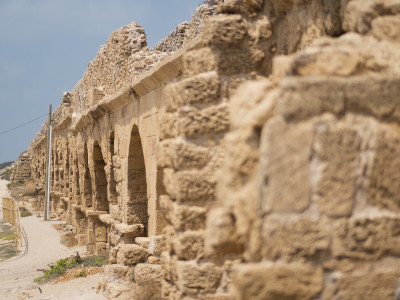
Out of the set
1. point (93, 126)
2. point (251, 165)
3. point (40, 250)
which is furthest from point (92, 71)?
point (251, 165)

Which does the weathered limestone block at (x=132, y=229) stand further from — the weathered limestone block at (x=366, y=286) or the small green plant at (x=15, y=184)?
the small green plant at (x=15, y=184)

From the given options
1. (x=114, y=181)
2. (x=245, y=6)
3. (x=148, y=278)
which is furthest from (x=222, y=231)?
(x=114, y=181)

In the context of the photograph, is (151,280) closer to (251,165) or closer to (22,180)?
(251,165)

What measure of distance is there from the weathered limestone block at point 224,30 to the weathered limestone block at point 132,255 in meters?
4.65

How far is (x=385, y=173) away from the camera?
1788 millimetres

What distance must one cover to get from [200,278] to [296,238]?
81.2 inches

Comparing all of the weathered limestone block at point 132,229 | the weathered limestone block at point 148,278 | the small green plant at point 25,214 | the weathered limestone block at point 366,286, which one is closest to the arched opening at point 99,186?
the weathered limestone block at point 132,229

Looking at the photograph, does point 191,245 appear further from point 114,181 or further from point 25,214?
point 25,214

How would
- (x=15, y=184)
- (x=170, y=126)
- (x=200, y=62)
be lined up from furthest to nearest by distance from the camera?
(x=15, y=184), (x=170, y=126), (x=200, y=62)

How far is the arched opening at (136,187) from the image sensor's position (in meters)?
8.52

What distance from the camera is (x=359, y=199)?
178cm

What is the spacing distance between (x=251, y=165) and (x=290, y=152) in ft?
0.82

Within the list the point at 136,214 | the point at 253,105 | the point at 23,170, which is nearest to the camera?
the point at 253,105

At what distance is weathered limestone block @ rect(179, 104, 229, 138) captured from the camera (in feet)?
11.8
